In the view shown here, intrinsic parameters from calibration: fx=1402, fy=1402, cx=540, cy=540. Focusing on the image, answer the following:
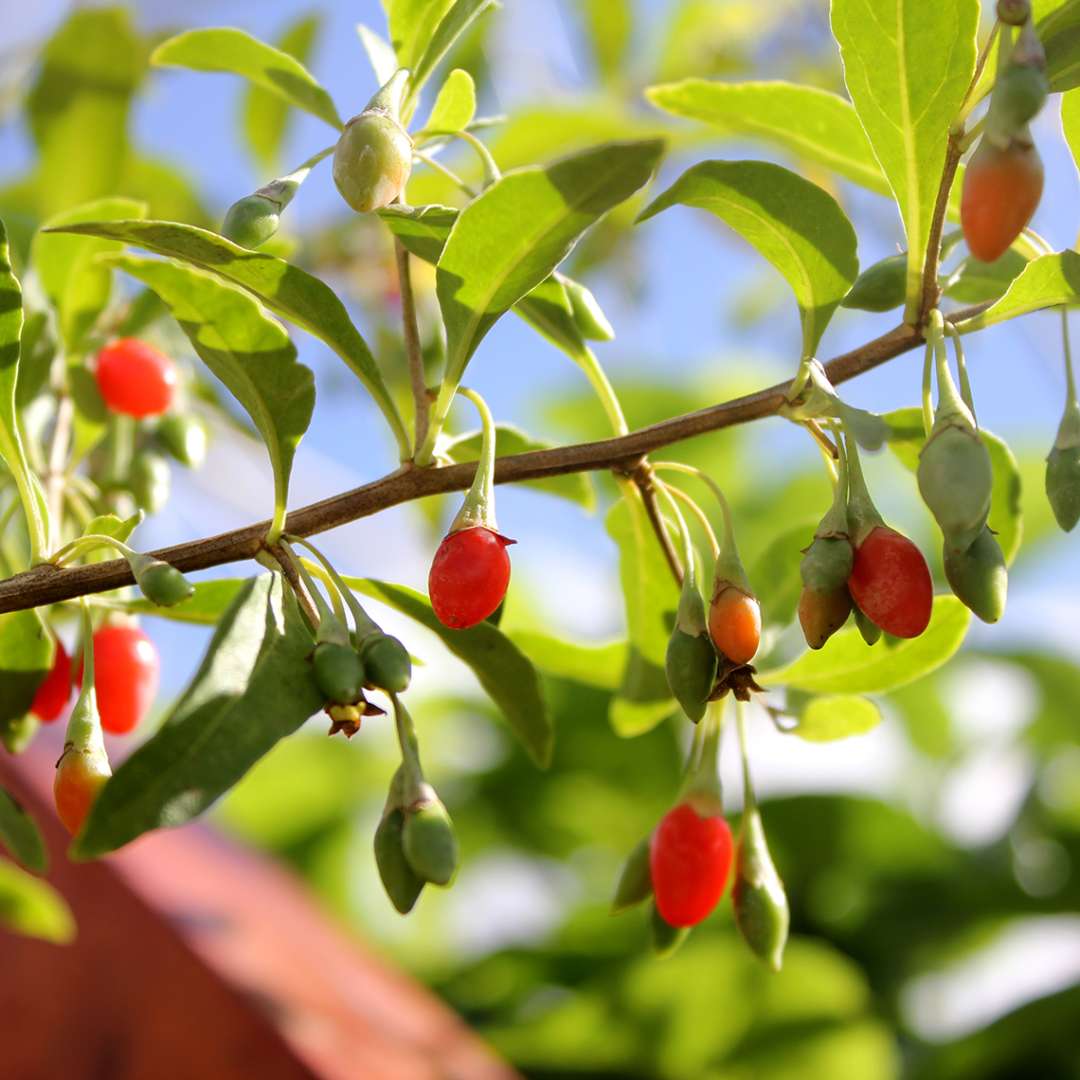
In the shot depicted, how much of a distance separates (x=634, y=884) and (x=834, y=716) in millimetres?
190

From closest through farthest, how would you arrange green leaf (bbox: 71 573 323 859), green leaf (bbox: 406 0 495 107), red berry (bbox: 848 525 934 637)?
green leaf (bbox: 71 573 323 859) < red berry (bbox: 848 525 934 637) < green leaf (bbox: 406 0 495 107)

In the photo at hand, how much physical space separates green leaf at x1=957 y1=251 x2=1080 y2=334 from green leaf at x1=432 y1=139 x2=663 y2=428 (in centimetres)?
27

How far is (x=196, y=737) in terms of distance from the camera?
623mm

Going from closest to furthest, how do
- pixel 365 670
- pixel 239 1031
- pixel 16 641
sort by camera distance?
pixel 365 670, pixel 16 641, pixel 239 1031

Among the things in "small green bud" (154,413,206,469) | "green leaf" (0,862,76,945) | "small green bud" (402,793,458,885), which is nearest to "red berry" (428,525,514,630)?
"small green bud" (402,793,458,885)

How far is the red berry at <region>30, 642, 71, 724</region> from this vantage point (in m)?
0.98

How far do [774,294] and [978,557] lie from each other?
3.24 metres

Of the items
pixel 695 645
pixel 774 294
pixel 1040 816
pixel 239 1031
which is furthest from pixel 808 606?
pixel 774 294

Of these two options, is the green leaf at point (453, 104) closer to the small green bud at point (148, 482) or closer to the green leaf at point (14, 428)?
the green leaf at point (14, 428)

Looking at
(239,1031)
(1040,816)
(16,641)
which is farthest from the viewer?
(1040,816)

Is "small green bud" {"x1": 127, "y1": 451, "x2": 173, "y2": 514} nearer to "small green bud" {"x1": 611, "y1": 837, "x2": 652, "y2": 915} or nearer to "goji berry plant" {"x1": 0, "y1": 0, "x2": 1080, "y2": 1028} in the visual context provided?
"goji berry plant" {"x1": 0, "y1": 0, "x2": 1080, "y2": 1028}

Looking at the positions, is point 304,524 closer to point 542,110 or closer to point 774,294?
point 542,110

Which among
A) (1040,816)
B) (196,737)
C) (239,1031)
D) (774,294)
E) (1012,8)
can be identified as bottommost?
(1040,816)

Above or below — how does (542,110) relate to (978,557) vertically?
above
